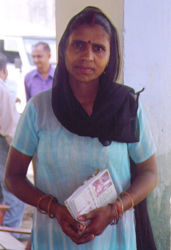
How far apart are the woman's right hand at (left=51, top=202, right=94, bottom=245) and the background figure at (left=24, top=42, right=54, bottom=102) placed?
3501 mm

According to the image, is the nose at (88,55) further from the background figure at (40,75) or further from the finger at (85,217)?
the background figure at (40,75)

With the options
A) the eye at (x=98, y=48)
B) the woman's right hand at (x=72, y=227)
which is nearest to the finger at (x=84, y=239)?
the woman's right hand at (x=72, y=227)

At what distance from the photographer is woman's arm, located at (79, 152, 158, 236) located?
1.40 metres

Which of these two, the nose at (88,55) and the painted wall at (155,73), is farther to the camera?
the painted wall at (155,73)

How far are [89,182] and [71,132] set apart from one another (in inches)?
8.5

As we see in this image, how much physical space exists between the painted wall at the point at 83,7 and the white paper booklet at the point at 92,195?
29.4 inches

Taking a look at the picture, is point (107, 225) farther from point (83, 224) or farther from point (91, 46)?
point (91, 46)

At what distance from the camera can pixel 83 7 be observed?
2064 millimetres

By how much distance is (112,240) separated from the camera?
5.15ft

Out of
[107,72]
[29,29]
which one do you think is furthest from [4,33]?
[107,72]

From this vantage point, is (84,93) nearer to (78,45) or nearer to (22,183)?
(78,45)

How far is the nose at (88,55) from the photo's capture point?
4.88 ft

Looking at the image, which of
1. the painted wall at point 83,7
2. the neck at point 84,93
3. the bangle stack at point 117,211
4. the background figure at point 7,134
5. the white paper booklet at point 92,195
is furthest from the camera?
the background figure at point 7,134

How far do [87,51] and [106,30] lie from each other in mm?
124
